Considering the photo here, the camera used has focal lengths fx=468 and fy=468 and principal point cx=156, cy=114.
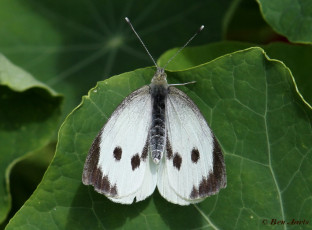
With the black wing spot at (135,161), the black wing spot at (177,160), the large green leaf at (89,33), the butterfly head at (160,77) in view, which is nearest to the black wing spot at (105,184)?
the black wing spot at (135,161)

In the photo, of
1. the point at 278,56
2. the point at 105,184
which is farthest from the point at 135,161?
the point at 278,56

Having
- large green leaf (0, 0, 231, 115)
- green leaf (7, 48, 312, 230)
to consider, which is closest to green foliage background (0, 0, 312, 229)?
green leaf (7, 48, 312, 230)

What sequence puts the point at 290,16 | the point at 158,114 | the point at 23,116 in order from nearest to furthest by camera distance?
the point at 158,114 < the point at 290,16 < the point at 23,116

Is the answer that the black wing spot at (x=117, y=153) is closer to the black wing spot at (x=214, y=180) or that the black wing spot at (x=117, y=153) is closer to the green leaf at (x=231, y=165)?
the green leaf at (x=231, y=165)

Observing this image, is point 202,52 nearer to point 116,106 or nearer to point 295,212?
point 116,106

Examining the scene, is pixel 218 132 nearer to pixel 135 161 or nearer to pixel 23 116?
pixel 135 161
